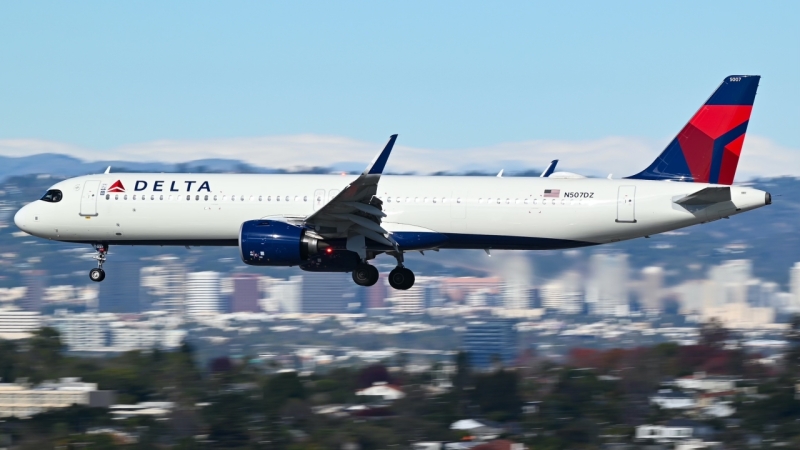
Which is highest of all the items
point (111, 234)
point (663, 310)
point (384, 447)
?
point (111, 234)

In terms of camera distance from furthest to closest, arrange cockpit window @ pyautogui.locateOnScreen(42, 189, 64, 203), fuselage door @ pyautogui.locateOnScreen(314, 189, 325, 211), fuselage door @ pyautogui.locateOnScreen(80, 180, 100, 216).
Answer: cockpit window @ pyautogui.locateOnScreen(42, 189, 64, 203) → fuselage door @ pyautogui.locateOnScreen(80, 180, 100, 216) → fuselage door @ pyautogui.locateOnScreen(314, 189, 325, 211)

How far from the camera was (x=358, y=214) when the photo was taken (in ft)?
129

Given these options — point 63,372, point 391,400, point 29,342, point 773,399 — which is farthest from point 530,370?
point 29,342

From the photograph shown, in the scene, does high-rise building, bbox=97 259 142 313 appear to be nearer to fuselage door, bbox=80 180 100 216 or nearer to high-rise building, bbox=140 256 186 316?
high-rise building, bbox=140 256 186 316

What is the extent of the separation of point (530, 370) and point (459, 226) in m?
34.4

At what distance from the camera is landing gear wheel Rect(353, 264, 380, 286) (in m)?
41.5

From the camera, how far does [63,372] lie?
79812 mm

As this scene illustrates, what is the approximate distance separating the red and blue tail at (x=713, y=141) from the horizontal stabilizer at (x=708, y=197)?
1.99m

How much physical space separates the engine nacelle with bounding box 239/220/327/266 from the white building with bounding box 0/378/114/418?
34370 mm

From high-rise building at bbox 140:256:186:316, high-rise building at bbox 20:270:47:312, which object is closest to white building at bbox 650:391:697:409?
high-rise building at bbox 140:256:186:316

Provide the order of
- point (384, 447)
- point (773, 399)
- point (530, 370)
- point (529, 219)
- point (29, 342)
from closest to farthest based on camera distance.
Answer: point (529, 219), point (384, 447), point (773, 399), point (530, 370), point (29, 342)

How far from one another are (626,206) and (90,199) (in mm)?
19586

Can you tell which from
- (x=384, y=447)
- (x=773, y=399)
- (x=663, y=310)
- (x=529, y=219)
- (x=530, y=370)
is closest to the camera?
(x=529, y=219)

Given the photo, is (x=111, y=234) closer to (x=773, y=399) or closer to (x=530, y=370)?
(x=530, y=370)
